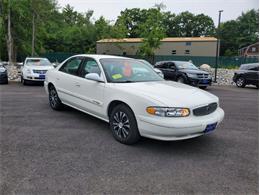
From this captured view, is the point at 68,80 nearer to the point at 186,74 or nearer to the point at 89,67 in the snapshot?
the point at 89,67

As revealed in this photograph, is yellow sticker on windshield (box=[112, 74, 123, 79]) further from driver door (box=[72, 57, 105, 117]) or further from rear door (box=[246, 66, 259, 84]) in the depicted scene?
rear door (box=[246, 66, 259, 84])

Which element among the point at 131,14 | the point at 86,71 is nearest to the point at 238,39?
the point at 131,14

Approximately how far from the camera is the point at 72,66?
570cm

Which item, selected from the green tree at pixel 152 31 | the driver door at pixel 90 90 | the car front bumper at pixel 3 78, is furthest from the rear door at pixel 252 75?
the green tree at pixel 152 31

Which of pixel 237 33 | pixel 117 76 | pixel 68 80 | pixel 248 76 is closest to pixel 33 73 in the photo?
pixel 68 80

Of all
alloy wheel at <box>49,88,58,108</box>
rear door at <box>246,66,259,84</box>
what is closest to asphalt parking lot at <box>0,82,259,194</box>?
alloy wheel at <box>49,88,58,108</box>

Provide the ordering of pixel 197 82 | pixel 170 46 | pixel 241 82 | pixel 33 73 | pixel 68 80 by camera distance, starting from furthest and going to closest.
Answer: pixel 170 46 < pixel 241 82 < pixel 197 82 < pixel 33 73 < pixel 68 80

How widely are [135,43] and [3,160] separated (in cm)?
3432

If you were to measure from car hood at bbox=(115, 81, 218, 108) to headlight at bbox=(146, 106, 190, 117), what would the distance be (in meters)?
0.06

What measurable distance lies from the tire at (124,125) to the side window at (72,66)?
1735 millimetres

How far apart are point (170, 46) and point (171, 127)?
3658cm

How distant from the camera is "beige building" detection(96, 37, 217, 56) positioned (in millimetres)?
36281

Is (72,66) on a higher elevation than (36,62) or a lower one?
lower

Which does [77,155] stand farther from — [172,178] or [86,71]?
[86,71]
